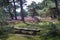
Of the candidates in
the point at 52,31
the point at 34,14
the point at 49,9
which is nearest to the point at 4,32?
the point at 52,31

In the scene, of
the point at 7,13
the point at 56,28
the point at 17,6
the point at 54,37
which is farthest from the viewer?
the point at 17,6

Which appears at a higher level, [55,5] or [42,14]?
[55,5]

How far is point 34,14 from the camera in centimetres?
2091

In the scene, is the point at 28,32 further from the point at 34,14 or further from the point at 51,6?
the point at 34,14

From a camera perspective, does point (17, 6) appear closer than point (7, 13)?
No

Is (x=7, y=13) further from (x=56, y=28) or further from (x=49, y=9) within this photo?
(x=49, y=9)

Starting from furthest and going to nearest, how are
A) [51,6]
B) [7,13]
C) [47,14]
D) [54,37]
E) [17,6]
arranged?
1. [17,6]
2. [47,14]
3. [51,6]
4. [7,13]
5. [54,37]

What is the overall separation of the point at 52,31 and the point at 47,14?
8860 mm

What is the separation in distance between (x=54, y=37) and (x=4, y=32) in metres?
3.69

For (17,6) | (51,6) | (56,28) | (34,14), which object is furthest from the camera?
(17,6)

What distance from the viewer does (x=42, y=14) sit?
1852 centimetres

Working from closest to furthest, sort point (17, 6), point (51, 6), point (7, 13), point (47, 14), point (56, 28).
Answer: point (56, 28) → point (7, 13) → point (51, 6) → point (47, 14) → point (17, 6)

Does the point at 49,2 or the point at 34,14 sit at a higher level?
the point at 49,2

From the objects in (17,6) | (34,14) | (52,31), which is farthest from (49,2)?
(52,31)
